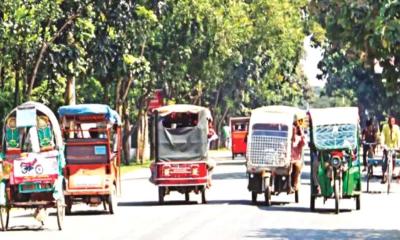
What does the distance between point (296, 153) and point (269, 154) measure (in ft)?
4.00

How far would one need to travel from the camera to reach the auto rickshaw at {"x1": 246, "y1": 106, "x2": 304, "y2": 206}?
28984 mm

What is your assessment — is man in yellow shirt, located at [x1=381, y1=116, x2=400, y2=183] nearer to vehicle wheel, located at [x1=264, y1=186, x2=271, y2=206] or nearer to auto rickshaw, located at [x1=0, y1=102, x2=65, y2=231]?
vehicle wheel, located at [x1=264, y1=186, x2=271, y2=206]

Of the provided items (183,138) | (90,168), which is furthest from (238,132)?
(90,168)

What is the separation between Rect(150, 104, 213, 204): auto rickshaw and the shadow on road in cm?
798

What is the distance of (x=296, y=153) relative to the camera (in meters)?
30.1

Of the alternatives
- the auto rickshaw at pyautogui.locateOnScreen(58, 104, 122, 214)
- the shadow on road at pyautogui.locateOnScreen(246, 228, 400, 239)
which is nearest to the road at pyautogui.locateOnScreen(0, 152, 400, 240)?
the shadow on road at pyautogui.locateOnScreen(246, 228, 400, 239)

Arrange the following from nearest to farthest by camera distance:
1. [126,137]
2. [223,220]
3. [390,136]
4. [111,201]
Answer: [223,220] → [111,201] → [390,136] → [126,137]

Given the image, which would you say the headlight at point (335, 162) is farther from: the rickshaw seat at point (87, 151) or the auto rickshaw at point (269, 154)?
the rickshaw seat at point (87, 151)

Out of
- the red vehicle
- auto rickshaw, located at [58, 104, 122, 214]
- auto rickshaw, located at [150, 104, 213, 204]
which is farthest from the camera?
the red vehicle

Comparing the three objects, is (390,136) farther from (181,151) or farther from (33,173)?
(33,173)

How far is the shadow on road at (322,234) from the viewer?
20719mm

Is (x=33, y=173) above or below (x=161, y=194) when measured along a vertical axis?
above

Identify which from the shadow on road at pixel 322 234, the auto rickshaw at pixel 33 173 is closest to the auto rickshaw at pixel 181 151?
the auto rickshaw at pixel 33 173

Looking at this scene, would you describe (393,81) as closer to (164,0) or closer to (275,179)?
(275,179)
